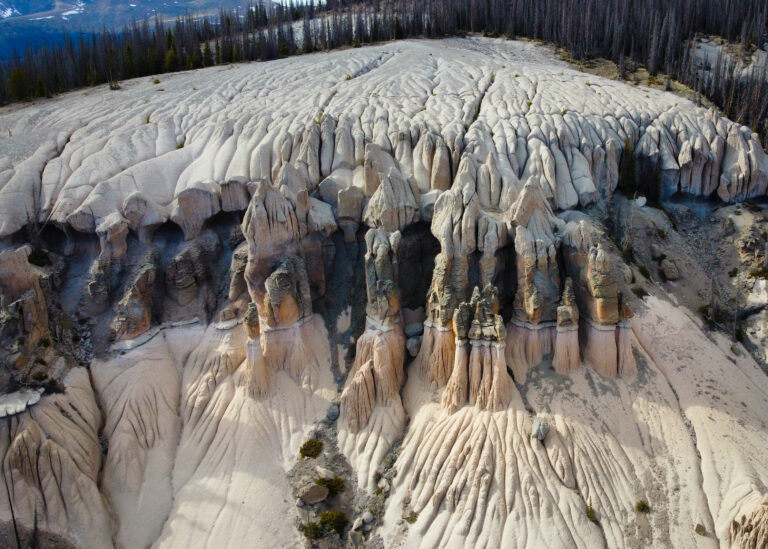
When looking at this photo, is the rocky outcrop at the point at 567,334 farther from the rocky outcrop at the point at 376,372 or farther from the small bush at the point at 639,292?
the rocky outcrop at the point at 376,372

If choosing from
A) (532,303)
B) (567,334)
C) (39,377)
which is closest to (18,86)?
(39,377)

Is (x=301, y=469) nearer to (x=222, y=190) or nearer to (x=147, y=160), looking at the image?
(x=222, y=190)

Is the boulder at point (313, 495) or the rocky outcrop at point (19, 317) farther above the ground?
the rocky outcrop at point (19, 317)

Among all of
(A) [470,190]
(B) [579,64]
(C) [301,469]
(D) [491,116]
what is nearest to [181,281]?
(C) [301,469]

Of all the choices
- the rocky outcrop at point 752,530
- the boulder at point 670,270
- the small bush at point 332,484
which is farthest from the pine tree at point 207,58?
the rocky outcrop at point 752,530

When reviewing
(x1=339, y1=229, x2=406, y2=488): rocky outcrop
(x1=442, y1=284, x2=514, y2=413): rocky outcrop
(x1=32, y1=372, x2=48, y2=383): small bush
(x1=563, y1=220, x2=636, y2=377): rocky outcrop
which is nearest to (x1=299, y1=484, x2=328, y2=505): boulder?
(x1=339, y1=229, x2=406, y2=488): rocky outcrop
